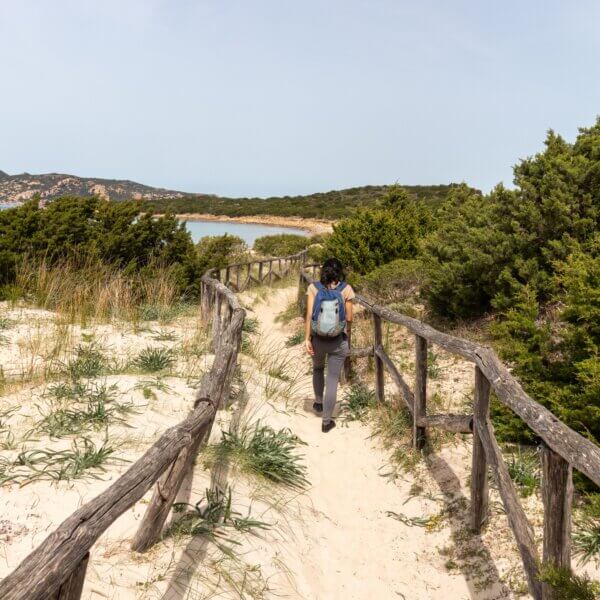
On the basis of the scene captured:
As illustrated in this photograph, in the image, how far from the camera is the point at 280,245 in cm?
2783

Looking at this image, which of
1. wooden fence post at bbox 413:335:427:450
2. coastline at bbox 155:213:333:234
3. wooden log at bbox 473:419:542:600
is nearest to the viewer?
wooden log at bbox 473:419:542:600

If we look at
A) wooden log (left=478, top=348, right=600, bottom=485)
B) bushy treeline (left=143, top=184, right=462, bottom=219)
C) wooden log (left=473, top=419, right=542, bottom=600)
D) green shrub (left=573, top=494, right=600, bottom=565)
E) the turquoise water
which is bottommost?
green shrub (left=573, top=494, right=600, bottom=565)

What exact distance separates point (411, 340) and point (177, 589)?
233 inches

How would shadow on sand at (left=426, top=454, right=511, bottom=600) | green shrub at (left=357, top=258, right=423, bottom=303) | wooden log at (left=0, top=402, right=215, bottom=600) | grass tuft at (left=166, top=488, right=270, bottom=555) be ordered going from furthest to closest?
green shrub at (left=357, top=258, right=423, bottom=303), shadow on sand at (left=426, top=454, right=511, bottom=600), grass tuft at (left=166, top=488, right=270, bottom=555), wooden log at (left=0, top=402, right=215, bottom=600)

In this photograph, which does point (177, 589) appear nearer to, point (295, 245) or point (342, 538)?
point (342, 538)

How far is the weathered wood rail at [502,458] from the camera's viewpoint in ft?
7.23

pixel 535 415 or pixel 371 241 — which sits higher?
pixel 371 241

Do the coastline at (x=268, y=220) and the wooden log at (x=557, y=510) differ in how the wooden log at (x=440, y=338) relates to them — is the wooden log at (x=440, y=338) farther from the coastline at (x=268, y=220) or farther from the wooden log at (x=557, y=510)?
the coastline at (x=268, y=220)

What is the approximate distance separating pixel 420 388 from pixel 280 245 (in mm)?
23636

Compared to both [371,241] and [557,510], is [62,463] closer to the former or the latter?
[557,510]

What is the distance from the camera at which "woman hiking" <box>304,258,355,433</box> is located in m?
5.14

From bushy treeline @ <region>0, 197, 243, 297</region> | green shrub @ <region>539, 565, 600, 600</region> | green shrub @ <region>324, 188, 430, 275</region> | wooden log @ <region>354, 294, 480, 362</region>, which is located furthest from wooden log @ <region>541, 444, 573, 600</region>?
green shrub @ <region>324, 188, 430, 275</region>

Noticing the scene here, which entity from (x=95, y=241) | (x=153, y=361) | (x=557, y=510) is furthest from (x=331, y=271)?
(x=95, y=241)

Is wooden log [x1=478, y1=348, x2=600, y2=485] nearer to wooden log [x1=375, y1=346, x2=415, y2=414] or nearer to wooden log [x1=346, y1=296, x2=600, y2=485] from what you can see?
wooden log [x1=346, y1=296, x2=600, y2=485]
